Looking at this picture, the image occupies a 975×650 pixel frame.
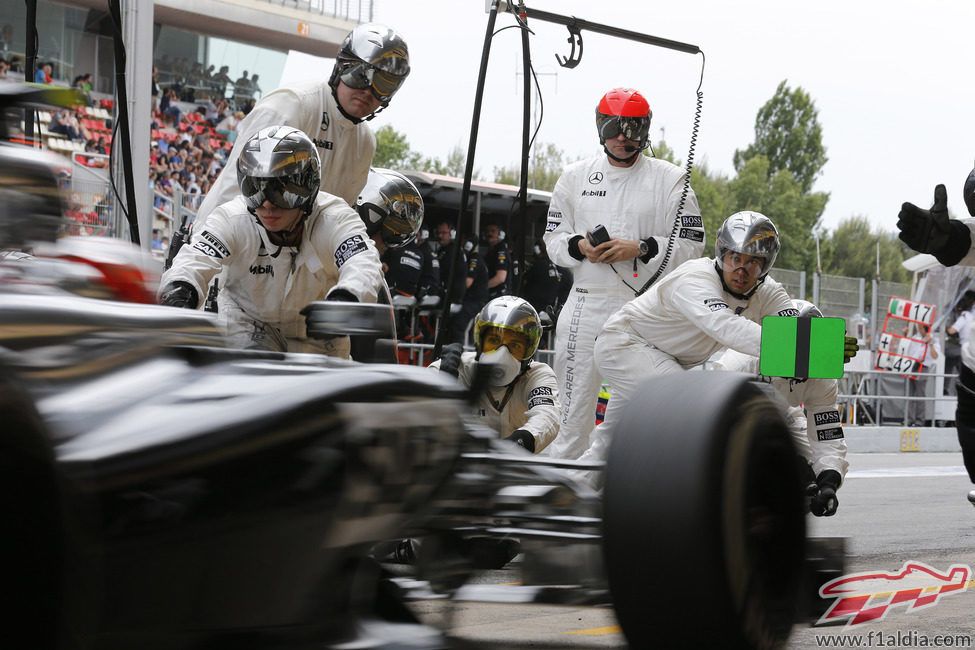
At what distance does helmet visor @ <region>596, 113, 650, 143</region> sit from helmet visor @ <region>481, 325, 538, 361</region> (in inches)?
53.6

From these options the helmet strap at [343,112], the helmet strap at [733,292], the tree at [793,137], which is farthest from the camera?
the tree at [793,137]

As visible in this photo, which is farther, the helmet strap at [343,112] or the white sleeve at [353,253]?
the helmet strap at [343,112]

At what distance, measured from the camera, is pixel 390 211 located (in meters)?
6.99

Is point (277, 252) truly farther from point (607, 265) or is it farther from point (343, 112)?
point (607, 265)

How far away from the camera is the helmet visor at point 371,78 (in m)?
5.49

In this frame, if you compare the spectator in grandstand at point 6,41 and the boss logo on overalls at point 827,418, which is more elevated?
the spectator in grandstand at point 6,41

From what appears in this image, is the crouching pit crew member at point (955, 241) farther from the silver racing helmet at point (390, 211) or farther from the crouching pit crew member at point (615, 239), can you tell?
the silver racing helmet at point (390, 211)

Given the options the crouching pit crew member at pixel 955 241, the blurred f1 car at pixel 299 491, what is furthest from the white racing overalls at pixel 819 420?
the blurred f1 car at pixel 299 491

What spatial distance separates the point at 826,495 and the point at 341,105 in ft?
9.54

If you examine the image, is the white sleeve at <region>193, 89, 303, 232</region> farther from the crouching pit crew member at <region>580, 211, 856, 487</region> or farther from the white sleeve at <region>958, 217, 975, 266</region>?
the white sleeve at <region>958, 217, 975, 266</region>

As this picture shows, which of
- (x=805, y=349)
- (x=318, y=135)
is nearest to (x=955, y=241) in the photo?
(x=805, y=349)

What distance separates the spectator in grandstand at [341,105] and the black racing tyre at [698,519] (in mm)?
3323

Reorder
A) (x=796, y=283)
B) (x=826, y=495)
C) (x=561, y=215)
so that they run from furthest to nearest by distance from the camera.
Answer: (x=796, y=283) < (x=561, y=215) < (x=826, y=495)

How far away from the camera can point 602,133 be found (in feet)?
22.6
